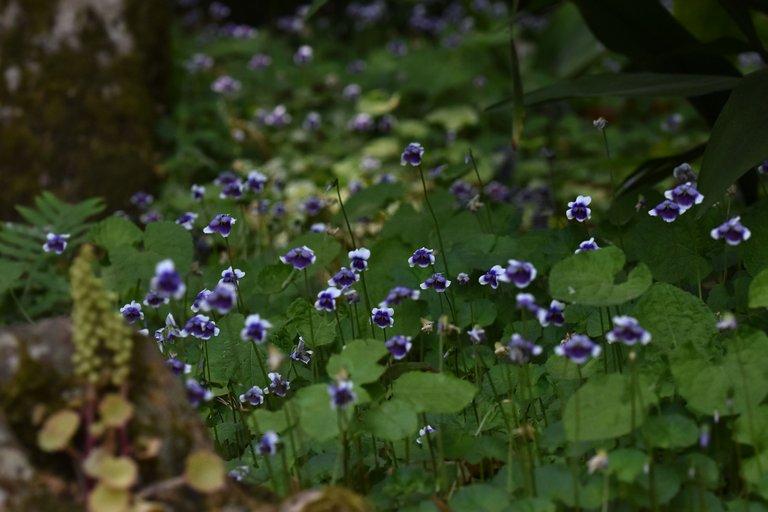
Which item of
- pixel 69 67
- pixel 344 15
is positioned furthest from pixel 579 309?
pixel 344 15

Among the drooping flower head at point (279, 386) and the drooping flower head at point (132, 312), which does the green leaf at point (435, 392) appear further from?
the drooping flower head at point (132, 312)

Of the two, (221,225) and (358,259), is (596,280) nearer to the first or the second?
(358,259)

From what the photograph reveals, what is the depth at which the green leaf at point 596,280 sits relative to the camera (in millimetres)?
1588

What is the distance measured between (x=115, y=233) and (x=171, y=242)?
0.30m

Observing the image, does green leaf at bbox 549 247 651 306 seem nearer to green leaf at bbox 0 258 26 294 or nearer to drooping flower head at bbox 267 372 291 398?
drooping flower head at bbox 267 372 291 398

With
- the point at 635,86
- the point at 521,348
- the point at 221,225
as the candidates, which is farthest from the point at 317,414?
the point at 635,86

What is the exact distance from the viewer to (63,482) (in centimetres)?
122

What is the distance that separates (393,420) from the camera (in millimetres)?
1521

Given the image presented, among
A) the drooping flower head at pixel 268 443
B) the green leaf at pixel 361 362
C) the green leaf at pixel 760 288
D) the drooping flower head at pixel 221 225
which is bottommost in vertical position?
the drooping flower head at pixel 268 443

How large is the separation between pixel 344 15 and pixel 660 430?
6227 millimetres

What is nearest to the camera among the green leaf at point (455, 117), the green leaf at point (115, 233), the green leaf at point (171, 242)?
the green leaf at point (171, 242)

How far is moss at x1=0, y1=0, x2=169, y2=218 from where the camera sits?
3.63 meters

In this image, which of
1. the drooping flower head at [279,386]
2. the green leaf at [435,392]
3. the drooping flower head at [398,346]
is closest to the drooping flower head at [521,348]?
the green leaf at [435,392]

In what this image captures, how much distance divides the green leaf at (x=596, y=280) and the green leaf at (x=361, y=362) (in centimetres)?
28
